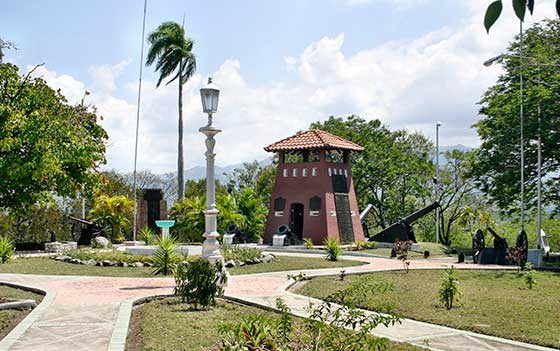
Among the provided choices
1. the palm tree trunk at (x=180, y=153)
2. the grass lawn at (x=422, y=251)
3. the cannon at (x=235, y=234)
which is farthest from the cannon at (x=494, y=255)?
the palm tree trunk at (x=180, y=153)

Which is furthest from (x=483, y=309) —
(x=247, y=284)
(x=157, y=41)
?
(x=157, y=41)

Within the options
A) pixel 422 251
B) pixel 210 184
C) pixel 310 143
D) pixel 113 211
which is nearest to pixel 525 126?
pixel 422 251

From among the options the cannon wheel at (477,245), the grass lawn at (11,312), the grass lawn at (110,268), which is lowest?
the grass lawn at (11,312)

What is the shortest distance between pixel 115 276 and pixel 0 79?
6634 millimetres

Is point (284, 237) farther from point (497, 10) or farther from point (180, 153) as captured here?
point (497, 10)

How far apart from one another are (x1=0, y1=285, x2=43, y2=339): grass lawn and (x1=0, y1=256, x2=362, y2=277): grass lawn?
3.20 m

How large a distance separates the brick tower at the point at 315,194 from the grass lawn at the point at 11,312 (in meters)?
18.0

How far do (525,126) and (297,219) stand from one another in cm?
1290

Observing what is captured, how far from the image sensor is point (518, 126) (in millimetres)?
22797

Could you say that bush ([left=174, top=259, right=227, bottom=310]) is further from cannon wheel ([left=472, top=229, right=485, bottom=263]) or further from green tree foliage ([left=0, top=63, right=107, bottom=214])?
cannon wheel ([left=472, top=229, right=485, bottom=263])

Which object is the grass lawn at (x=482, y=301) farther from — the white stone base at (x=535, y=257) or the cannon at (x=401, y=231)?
the cannon at (x=401, y=231)

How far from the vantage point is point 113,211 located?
30.5 meters

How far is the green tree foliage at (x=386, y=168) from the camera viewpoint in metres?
36.6

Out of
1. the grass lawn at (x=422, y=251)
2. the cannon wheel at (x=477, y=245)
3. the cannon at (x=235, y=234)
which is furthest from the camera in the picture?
the cannon at (x=235, y=234)
